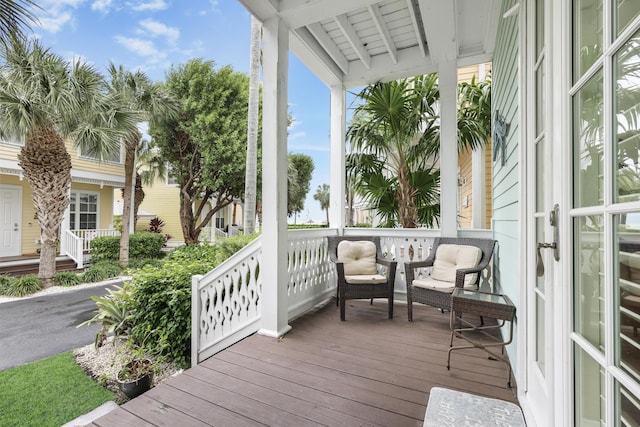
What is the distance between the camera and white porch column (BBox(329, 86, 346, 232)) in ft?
14.8

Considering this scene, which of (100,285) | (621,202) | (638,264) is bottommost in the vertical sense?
(100,285)

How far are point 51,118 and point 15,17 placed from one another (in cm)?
431

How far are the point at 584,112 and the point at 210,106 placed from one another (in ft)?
34.6

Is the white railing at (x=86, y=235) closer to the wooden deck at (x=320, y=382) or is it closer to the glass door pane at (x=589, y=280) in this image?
the wooden deck at (x=320, y=382)

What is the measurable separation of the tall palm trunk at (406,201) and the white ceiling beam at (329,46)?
171 cm

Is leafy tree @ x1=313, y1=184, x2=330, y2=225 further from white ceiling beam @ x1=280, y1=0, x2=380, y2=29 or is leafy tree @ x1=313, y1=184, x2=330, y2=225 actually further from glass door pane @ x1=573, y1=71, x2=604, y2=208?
glass door pane @ x1=573, y1=71, x2=604, y2=208

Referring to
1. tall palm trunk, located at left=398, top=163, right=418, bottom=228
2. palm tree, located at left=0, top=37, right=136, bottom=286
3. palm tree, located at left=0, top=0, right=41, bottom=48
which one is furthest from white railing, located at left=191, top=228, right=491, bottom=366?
palm tree, located at left=0, top=37, right=136, bottom=286

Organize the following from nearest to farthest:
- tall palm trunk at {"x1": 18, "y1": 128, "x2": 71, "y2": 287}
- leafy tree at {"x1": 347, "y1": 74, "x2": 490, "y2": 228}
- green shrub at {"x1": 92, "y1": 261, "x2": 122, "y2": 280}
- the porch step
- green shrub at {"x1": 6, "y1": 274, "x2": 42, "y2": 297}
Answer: leafy tree at {"x1": 347, "y1": 74, "x2": 490, "y2": 228}
green shrub at {"x1": 6, "y1": 274, "x2": 42, "y2": 297}
tall palm trunk at {"x1": 18, "y1": 128, "x2": 71, "y2": 287}
the porch step
green shrub at {"x1": 92, "y1": 261, "x2": 122, "y2": 280}

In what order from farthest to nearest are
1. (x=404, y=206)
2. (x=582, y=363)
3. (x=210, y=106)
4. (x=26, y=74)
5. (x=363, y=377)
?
(x=210, y=106), (x=26, y=74), (x=404, y=206), (x=363, y=377), (x=582, y=363)

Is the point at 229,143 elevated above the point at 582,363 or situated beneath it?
elevated above

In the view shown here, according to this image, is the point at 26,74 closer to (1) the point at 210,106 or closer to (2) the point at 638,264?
(1) the point at 210,106

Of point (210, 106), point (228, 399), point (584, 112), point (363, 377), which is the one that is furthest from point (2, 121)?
point (584, 112)

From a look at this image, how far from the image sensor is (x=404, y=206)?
14.0 ft

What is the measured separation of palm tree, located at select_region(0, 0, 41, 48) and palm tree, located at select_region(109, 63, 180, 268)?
5034 millimetres
